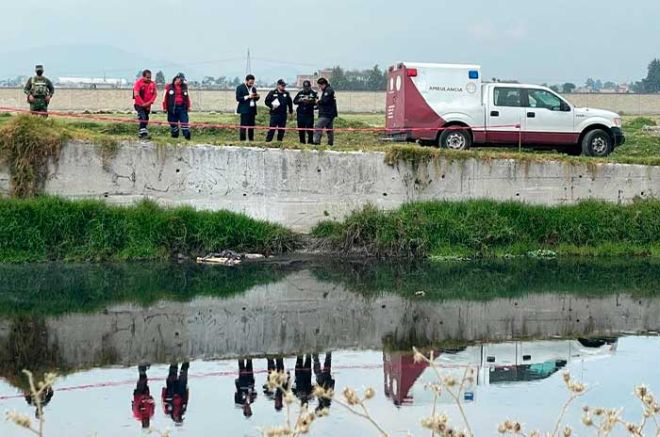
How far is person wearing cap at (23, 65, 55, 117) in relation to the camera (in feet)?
81.6

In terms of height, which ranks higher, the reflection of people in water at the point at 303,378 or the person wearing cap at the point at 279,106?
the person wearing cap at the point at 279,106

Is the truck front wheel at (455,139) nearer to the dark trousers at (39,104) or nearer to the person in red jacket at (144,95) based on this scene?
the person in red jacket at (144,95)

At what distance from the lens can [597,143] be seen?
25.3m

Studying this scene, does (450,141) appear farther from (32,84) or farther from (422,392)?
(422,392)

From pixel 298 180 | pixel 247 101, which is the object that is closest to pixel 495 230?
pixel 298 180

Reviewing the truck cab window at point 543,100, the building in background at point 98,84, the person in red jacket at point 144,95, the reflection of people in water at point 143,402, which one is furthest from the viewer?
the building in background at point 98,84

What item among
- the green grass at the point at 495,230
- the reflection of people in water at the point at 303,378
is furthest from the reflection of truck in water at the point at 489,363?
the green grass at the point at 495,230

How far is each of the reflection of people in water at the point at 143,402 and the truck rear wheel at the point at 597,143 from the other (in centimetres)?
1396

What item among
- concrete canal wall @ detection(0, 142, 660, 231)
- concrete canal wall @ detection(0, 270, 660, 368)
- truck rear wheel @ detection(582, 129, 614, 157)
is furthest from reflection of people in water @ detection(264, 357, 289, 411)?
truck rear wheel @ detection(582, 129, 614, 157)

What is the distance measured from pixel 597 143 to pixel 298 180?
258 inches

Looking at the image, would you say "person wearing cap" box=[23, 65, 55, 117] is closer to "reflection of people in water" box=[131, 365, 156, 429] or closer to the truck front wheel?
the truck front wheel

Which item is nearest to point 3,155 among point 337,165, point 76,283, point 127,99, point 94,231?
point 94,231

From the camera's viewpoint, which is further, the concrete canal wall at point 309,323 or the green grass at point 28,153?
the green grass at point 28,153

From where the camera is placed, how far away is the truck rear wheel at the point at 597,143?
82.7 feet
